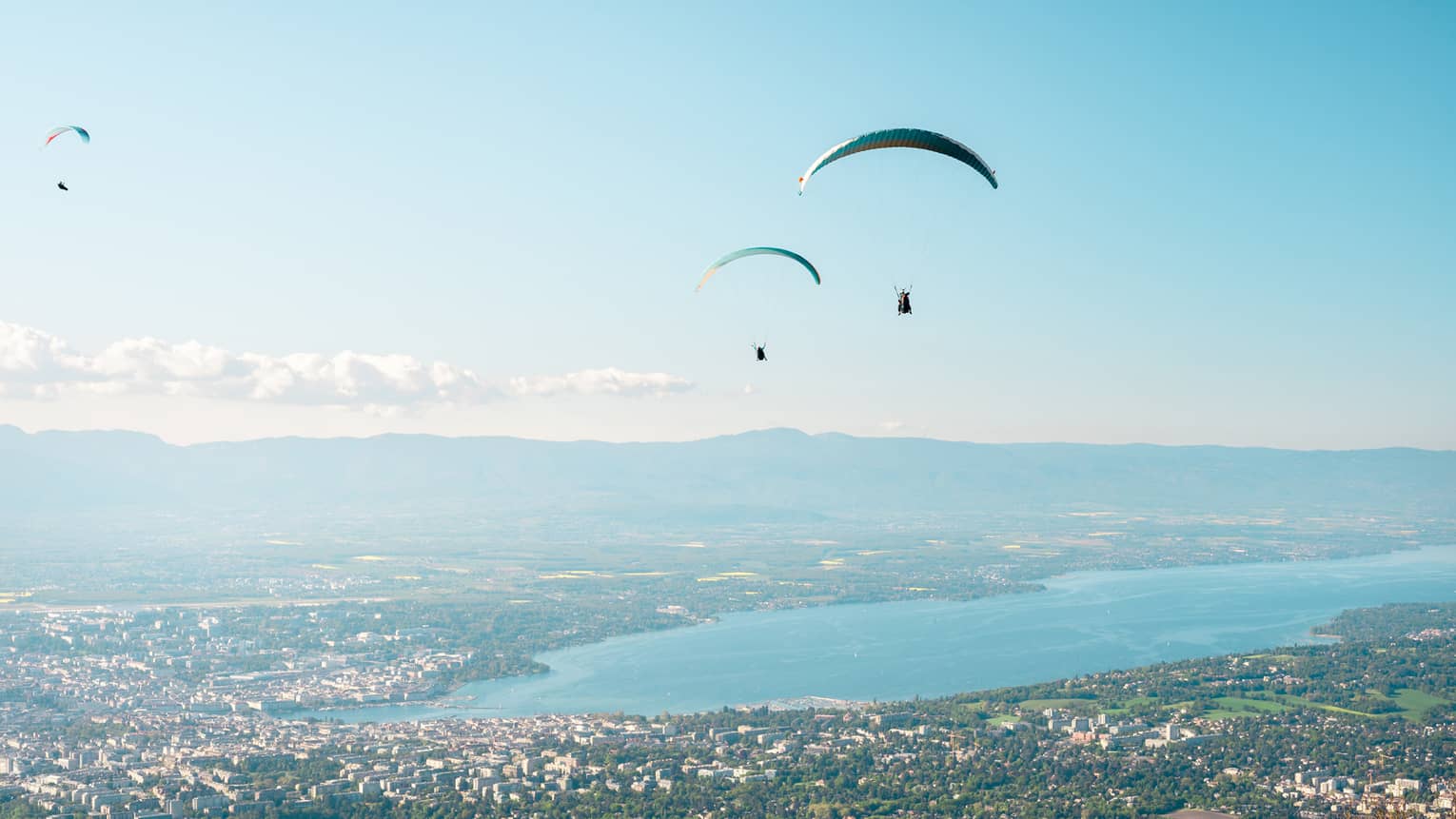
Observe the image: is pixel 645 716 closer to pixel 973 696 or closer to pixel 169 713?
pixel 973 696

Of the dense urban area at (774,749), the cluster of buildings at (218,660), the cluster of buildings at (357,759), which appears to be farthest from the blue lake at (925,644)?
the cluster of buildings at (357,759)

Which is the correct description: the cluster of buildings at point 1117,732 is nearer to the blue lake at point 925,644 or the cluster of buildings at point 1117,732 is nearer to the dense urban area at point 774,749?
the dense urban area at point 774,749

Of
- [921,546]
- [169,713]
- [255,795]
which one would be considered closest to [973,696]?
[255,795]

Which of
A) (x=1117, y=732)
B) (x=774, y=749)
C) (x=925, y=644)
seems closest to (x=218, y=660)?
(x=774, y=749)

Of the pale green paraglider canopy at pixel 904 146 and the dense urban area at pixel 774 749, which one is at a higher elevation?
the pale green paraglider canopy at pixel 904 146

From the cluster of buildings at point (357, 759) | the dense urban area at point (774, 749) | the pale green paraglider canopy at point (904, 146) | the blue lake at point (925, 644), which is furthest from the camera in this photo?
the blue lake at point (925, 644)

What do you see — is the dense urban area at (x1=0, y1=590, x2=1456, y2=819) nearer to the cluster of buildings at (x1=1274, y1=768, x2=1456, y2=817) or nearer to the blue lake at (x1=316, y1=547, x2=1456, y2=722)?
the cluster of buildings at (x1=1274, y1=768, x2=1456, y2=817)
